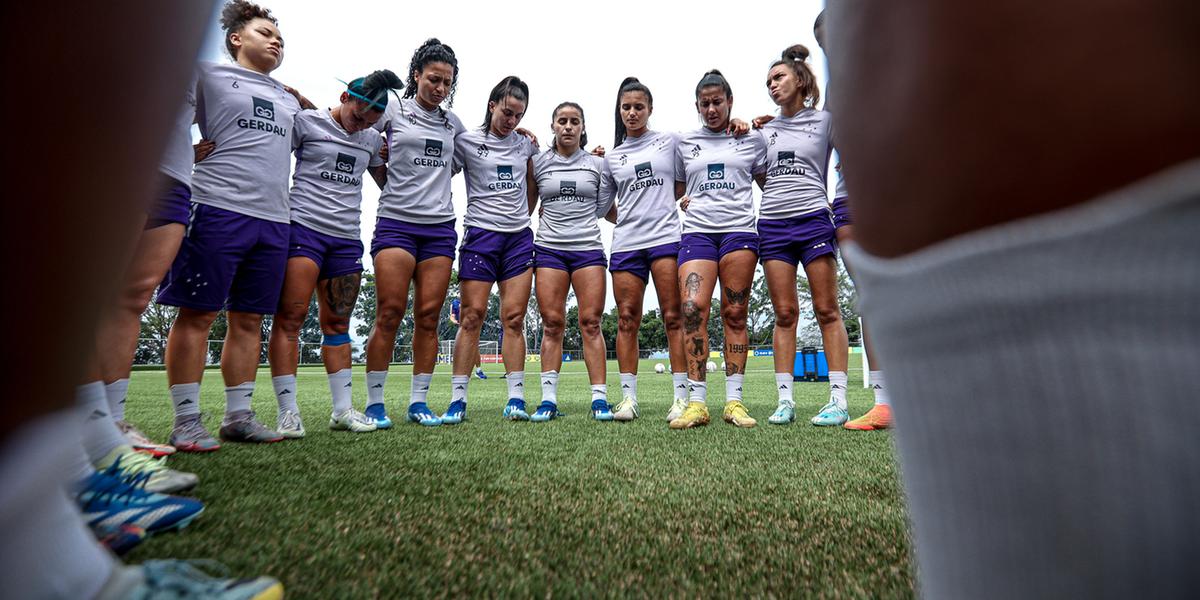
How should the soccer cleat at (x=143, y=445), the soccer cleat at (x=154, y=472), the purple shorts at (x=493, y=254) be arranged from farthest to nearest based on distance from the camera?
the purple shorts at (x=493, y=254), the soccer cleat at (x=143, y=445), the soccer cleat at (x=154, y=472)

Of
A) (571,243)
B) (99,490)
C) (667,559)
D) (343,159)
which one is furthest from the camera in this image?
(571,243)

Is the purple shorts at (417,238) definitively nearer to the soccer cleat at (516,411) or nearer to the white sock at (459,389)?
the white sock at (459,389)

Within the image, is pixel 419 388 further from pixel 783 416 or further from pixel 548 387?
pixel 783 416

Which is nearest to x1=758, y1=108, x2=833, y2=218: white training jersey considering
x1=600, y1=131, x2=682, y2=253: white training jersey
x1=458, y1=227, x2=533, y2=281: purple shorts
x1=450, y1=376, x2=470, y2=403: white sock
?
x1=600, y1=131, x2=682, y2=253: white training jersey

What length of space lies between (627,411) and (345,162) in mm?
2167

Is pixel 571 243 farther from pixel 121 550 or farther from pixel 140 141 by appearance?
pixel 140 141

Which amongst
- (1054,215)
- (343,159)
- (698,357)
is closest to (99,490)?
(1054,215)

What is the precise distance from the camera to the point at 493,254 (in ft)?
12.5

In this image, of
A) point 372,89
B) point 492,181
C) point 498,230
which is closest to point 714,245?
point 498,230

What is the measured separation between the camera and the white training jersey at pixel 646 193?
3865mm

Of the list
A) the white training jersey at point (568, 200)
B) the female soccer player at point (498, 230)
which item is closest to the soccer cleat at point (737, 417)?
the female soccer player at point (498, 230)

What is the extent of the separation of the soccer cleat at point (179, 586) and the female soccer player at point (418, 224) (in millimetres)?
2709

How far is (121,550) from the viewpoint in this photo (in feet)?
3.36

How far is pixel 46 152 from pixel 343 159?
342 centimetres
